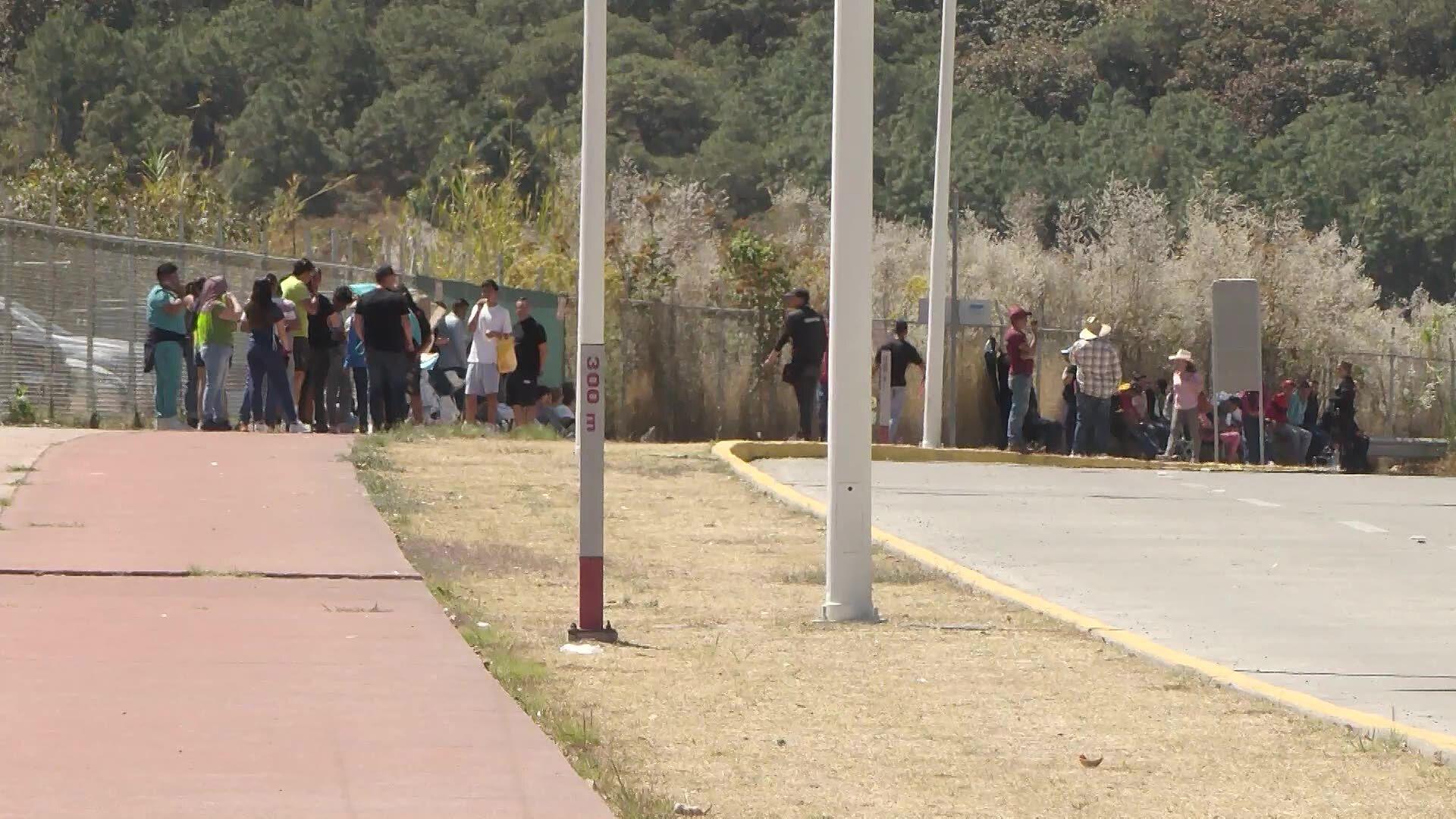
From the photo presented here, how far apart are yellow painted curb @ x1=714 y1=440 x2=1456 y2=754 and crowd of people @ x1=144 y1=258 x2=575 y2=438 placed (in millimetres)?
5381

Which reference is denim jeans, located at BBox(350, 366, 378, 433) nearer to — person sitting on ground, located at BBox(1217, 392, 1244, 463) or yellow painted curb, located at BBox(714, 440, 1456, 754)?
yellow painted curb, located at BBox(714, 440, 1456, 754)

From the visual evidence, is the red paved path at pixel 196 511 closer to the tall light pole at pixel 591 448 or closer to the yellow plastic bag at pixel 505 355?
the tall light pole at pixel 591 448

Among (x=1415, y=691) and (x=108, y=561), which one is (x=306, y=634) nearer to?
(x=108, y=561)

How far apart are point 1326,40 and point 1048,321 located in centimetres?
5317

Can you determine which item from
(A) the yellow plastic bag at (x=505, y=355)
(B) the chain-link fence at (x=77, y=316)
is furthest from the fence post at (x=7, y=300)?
(A) the yellow plastic bag at (x=505, y=355)

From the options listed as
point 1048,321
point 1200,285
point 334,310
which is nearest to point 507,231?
point 1048,321

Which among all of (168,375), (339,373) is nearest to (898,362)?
(339,373)

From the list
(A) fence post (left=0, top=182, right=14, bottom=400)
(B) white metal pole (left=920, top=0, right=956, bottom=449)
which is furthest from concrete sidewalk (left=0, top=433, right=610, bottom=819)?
(B) white metal pole (left=920, top=0, right=956, bottom=449)

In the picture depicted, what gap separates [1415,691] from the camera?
369 inches

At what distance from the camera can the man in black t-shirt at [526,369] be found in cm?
A: 2500

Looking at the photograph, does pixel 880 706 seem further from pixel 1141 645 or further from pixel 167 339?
pixel 167 339

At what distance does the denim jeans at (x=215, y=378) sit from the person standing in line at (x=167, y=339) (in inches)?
11.3

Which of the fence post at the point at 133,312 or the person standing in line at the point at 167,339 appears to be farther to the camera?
the fence post at the point at 133,312

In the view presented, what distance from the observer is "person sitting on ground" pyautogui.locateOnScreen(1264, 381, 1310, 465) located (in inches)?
1345
